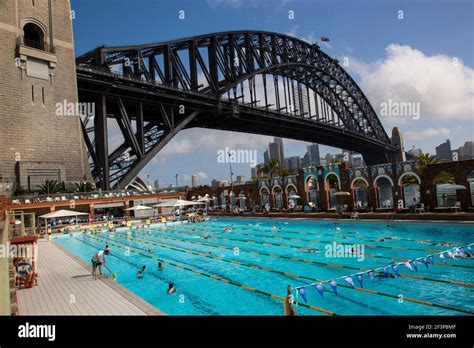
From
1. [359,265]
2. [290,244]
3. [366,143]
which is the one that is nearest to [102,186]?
[290,244]

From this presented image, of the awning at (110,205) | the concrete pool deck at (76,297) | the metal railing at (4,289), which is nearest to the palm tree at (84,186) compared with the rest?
the awning at (110,205)

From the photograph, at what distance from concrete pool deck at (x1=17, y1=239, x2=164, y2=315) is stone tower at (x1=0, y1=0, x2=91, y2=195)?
21473mm

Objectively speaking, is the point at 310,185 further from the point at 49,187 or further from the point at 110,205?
the point at 49,187

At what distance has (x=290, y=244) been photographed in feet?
64.6

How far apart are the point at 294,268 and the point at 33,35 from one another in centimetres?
3628

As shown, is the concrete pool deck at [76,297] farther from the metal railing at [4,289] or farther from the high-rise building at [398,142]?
the high-rise building at [398,142]

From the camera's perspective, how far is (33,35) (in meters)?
35.1

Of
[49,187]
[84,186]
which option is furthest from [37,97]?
[84,186]

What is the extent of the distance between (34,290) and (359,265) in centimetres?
1165

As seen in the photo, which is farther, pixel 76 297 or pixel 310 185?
pixel 310 185

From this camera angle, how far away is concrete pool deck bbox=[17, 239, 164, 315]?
8266mm

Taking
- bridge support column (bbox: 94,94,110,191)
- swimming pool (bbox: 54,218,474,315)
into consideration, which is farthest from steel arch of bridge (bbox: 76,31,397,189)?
swimming pool (bbox: 54,218,474,315)

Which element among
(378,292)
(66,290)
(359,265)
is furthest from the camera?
(359,265)
